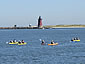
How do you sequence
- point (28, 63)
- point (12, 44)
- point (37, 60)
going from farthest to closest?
point (12, 44) < point (37, 60) < point (28, 63)

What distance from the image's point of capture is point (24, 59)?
228 feet

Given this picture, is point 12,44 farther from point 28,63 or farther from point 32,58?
point 28,63

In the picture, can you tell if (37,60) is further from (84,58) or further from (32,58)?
(84,58)

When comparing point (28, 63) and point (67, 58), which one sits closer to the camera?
point (28, 63)

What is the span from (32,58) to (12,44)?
43.9 metres

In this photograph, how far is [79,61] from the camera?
215ft

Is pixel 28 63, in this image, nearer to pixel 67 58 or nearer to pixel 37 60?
pixel 37 60

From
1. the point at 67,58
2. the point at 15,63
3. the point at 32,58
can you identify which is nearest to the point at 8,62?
the point at 15,63

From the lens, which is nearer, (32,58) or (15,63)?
(15,63)

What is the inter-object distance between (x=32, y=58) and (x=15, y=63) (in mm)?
8084

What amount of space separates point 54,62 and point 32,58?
8.09m

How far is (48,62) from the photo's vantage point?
64.7 m

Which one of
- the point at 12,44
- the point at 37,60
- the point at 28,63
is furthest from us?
the point at 12,44

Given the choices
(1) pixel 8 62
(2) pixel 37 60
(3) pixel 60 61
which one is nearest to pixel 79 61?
(3) pixel 60 61
